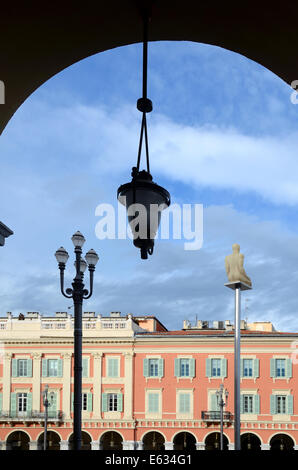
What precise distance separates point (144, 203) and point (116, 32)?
0.91m

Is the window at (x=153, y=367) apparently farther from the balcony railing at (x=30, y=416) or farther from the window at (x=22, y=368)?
the window at (x=22, y=368)

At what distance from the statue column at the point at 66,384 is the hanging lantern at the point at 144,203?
3368cm

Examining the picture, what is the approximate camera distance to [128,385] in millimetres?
34875

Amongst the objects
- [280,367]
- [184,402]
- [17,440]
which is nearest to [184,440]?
[184,402]

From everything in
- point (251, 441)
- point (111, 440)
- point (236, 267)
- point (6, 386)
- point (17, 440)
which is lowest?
point (17, 440)

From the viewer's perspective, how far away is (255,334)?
3503 cm

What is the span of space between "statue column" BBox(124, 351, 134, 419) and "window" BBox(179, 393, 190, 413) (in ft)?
8.87

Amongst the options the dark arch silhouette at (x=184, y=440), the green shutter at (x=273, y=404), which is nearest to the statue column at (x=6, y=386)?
the dark arch silhouette at (x=184, y=440)

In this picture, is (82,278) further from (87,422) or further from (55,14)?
(87,422)

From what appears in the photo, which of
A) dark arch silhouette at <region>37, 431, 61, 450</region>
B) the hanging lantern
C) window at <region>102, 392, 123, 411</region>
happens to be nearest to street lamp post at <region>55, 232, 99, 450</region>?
the hanging lantern

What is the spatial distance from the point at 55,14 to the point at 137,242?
3.80 feet

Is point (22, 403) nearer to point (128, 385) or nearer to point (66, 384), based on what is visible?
point (66, 384)

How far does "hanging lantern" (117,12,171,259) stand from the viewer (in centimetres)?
300
